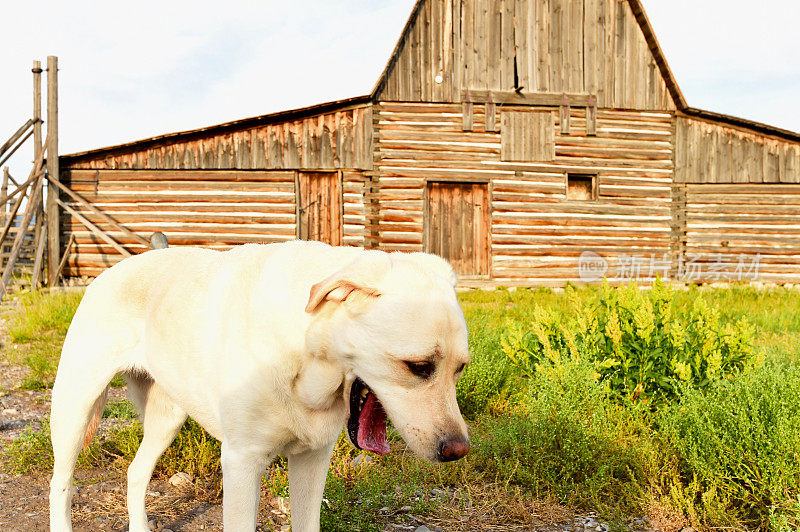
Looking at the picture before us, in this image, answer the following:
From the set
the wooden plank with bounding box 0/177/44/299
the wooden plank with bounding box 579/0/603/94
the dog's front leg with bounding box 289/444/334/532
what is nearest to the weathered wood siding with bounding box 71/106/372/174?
the wooden plank with bounding box 0/177/44/299

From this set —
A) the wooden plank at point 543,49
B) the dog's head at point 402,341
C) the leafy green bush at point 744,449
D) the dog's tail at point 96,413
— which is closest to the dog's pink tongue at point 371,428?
the dog's head at point 402,341

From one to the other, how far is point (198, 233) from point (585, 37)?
10220 millimetres

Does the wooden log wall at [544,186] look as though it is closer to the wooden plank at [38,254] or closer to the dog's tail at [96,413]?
the wooden plank at [38,254]

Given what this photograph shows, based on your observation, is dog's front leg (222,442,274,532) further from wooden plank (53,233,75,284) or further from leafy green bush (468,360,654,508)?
wooden plank (53,233,75,284)

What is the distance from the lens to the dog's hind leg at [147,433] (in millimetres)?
2680

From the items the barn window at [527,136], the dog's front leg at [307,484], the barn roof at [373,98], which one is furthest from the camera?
the barn window at [527,136]

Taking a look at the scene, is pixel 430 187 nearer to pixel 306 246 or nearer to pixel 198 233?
pixel 198 233

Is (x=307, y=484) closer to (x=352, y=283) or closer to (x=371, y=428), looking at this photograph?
(x=371, y=428)

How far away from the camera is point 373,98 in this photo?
13008mm

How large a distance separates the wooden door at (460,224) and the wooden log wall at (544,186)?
0.24m

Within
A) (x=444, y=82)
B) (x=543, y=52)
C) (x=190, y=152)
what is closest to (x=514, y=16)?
(x=543, y=52)

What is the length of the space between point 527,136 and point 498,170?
3.54ft

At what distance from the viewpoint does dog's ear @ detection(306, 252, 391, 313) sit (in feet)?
5.58

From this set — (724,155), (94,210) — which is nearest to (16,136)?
(94,210)
